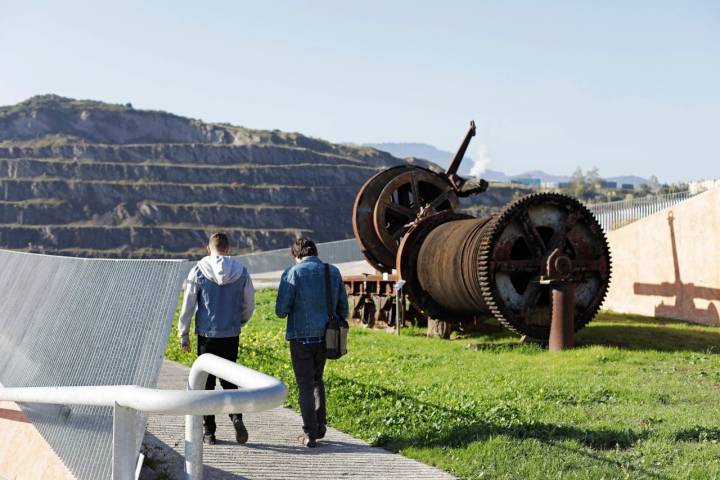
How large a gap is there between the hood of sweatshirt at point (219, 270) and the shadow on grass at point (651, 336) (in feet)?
28.2

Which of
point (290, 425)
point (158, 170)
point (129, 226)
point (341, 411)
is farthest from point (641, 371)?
point (158, 170)

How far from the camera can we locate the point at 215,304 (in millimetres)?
8070

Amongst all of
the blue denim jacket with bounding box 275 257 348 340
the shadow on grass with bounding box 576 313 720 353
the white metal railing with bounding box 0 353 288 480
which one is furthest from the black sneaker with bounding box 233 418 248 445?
the shadow on grass with bounding box 576 313 720 353

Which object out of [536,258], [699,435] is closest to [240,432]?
[699,435]

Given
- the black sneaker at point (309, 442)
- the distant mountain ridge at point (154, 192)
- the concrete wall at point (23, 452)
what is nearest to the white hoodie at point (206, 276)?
the black sneaker at point (309, 442)

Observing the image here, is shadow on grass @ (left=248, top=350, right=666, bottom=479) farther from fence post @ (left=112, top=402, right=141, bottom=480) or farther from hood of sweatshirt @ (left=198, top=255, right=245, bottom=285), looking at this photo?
fence post @ (left=112, top=402, right=141, bottom=480)

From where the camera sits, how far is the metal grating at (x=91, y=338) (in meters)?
5.95

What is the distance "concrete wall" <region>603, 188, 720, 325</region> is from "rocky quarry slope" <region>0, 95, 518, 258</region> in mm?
88299

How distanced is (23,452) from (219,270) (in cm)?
A: 214

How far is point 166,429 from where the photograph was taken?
832 centimetres

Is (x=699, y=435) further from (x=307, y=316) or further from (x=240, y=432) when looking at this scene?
(x=240, y=432)

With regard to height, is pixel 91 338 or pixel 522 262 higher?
pixel 522 262

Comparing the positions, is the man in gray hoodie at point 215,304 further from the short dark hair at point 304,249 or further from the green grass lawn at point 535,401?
the green grass lawn at point 535,401

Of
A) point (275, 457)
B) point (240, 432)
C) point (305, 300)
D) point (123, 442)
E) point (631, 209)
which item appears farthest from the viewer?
point (631, 209)
